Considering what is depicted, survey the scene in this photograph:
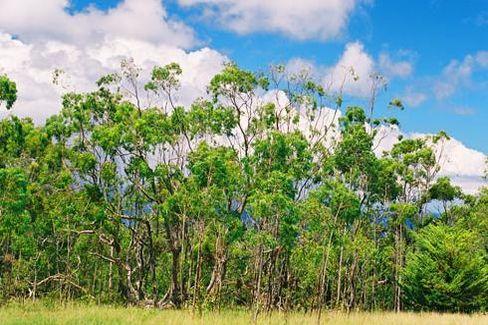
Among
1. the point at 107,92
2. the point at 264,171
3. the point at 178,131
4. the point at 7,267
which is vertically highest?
the point at 107,92

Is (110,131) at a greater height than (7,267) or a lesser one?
greater

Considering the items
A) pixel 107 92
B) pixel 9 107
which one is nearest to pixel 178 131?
pixel 107 92

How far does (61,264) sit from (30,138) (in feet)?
44.0

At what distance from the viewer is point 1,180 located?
22234mm

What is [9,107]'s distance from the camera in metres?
21.6

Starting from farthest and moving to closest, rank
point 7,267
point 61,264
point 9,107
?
1. point 61,264
2. point 7,267
3. point 9,107

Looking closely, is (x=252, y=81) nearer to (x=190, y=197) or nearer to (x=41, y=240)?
(x=190, y=197)

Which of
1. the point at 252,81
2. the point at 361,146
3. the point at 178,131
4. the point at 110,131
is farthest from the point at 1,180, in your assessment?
the point at 361,146

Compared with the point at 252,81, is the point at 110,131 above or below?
below

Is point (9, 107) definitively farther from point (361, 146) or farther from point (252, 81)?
point (361, 146)

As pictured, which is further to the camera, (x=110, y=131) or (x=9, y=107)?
(x=110, y=131)

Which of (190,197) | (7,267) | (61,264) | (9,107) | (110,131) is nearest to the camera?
(9,107)

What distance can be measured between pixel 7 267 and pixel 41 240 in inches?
102

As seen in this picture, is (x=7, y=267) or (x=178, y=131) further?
(x=7, y=267)
